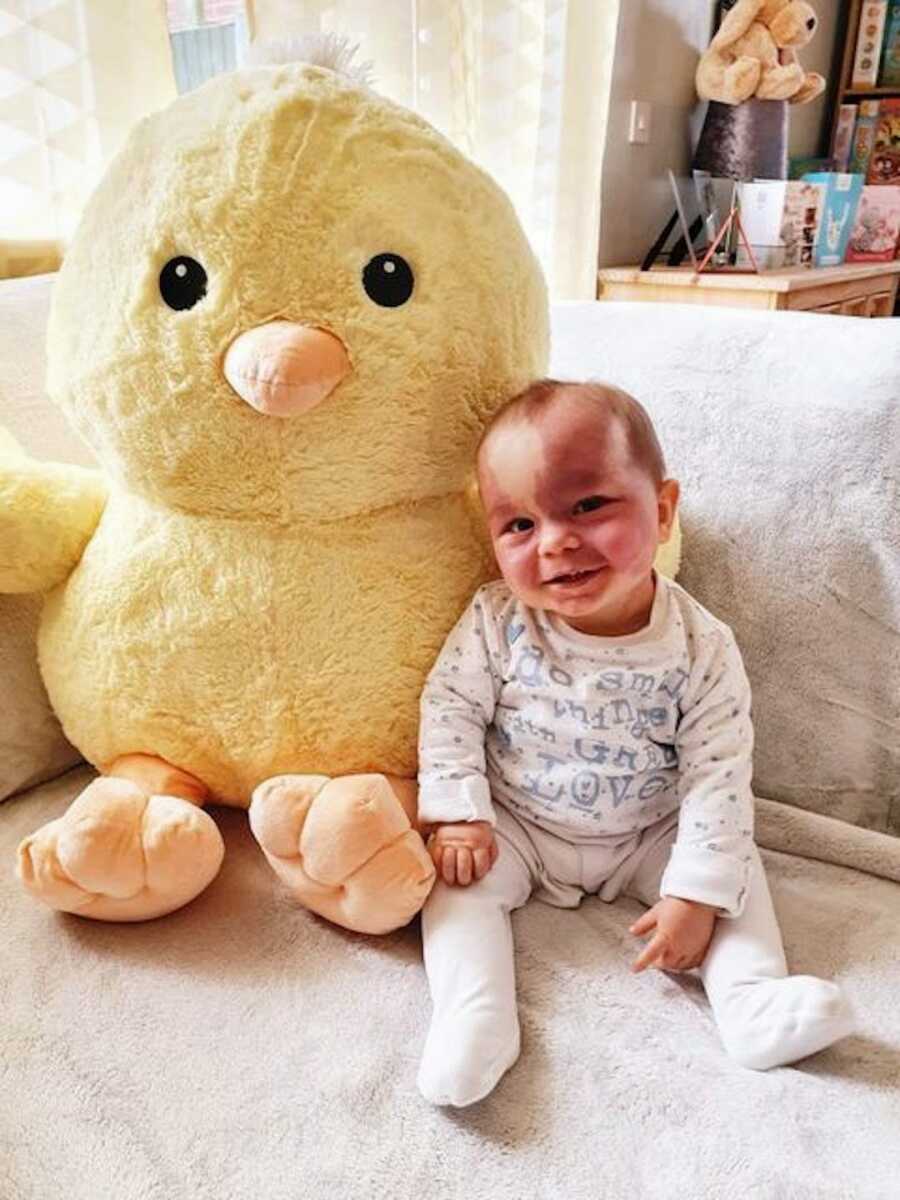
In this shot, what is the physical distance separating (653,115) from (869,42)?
3.16 feet

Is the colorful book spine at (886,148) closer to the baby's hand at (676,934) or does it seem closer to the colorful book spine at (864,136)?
the colorful book spine at (864,136)

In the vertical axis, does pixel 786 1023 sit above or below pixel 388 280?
below

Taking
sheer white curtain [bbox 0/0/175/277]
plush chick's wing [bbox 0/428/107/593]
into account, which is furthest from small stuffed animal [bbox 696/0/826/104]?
plush chick's wing [bbox 0/428/107/593]

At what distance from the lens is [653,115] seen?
247 centimetres

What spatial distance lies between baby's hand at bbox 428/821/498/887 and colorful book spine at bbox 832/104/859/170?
2925 mm

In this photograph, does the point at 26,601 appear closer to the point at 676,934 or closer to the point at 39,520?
the point at 39,520

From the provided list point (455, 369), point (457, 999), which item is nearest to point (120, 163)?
point (455, 369)

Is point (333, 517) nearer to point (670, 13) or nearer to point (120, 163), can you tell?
point (120, 163)

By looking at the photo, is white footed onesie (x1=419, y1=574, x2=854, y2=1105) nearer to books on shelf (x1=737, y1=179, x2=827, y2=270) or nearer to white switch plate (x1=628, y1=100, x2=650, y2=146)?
books on shelf (x1=737, y1=179, x2=827, y2=270)

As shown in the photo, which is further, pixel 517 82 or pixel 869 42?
pixel 869 42

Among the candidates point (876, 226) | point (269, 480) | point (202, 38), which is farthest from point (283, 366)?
point (876, 226)

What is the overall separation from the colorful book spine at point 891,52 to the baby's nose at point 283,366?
2996 millimetres

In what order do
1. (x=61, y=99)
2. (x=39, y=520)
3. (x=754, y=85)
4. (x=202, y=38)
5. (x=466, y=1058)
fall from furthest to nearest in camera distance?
1. (x=754, y=85)
2. (x=202, y=38)
3. (x=61, y=99)
4. (x=39, y=520)
5. (x=466, y=1058)

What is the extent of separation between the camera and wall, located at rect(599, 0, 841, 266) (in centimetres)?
233
